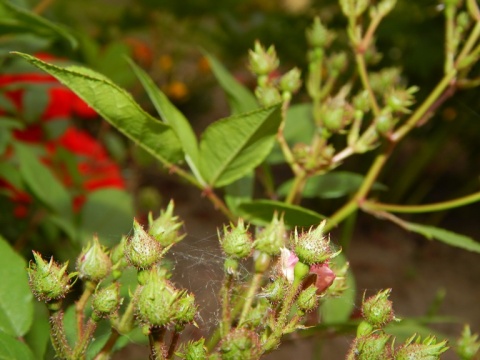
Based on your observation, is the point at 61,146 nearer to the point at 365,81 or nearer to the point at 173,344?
the point at 365,81

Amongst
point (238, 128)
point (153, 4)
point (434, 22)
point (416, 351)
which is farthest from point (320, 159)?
point (153, 4)

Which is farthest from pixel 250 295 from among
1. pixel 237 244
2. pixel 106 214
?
pixel 106 214

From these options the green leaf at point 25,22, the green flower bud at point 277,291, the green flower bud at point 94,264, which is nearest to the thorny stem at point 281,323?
the green flower bud at point 277,291

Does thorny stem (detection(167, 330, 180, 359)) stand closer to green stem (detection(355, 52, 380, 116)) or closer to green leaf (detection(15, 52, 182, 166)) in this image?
green leaf (detection(15, 52, 182, 166))

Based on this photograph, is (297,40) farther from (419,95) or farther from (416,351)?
(416,351)

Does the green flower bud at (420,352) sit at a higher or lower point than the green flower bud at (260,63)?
lower

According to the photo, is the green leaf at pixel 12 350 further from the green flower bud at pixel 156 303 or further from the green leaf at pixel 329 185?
the green leaf at pixel 329 185
